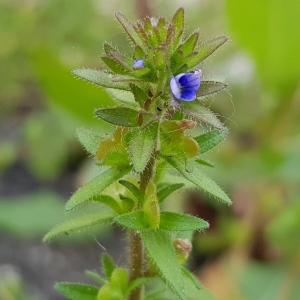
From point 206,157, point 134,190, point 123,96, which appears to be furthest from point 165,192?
point 206,157

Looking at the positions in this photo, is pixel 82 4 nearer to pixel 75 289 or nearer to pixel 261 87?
pixel 261 87

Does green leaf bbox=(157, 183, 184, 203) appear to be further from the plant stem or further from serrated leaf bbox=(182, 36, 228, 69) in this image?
serrated leaf bbox=(182, 36, 228, 69)

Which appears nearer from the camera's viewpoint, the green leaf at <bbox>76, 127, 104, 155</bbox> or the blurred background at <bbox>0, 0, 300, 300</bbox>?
the green leaf at <bbox>76, 127, 104, 155</bbox>

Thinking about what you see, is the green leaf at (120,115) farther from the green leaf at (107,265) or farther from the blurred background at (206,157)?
the blurred background at (206,157)

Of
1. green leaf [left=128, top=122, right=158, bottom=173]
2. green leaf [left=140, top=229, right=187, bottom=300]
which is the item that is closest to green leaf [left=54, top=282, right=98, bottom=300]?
green leaf [left=140, top=229, right=187, bottom=300]

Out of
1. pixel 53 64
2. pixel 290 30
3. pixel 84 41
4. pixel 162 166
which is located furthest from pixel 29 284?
pixel 162 166

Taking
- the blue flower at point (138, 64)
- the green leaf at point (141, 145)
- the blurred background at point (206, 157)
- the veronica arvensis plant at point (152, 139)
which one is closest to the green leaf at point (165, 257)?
the veronica arvensis plant at point (152, 139)
